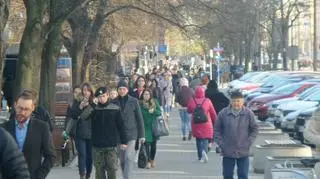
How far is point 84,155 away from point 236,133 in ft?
13.0

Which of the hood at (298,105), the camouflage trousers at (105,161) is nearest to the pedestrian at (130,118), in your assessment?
the camouflage trousers at (105,161)

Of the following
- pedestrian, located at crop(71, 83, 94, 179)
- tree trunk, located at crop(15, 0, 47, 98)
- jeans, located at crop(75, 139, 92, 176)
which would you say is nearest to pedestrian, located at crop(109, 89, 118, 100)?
pedestrian, located at crop(71, 83, 94, 179)

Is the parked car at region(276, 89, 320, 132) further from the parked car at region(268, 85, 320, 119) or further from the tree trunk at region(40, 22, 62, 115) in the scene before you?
the tree trunk at region(40, 22, 62, 115)

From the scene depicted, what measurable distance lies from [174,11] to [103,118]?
43.4 feet

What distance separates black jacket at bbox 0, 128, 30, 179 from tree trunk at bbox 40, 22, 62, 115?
45.3ft

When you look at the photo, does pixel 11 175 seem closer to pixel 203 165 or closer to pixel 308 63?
pixel 203 165

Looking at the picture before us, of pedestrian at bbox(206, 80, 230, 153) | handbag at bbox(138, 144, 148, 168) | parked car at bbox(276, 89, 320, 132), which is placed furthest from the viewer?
parked car at bbox(276, 89, 320, 132)

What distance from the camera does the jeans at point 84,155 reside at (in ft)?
48.2

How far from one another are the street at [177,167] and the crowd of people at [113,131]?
0.44 metres

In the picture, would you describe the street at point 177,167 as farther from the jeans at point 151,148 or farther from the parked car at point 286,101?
the parked car at point 286,101

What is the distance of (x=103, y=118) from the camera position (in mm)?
12055

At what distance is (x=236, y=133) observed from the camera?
1155 centimetres

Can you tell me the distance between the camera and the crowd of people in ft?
27.3

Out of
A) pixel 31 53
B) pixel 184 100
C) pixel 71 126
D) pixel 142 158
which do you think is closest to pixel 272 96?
pixel 184 100
